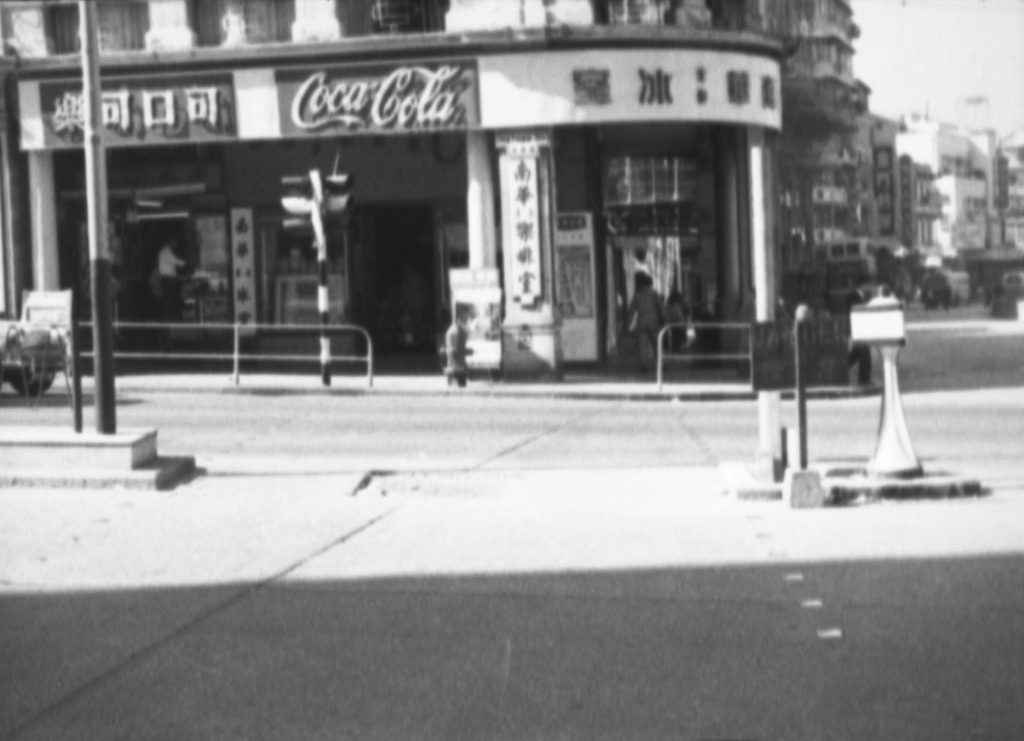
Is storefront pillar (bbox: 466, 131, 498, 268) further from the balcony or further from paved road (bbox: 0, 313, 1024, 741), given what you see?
paved road (bbox: 0, 313, 1024, 741)

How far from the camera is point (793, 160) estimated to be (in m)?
58.9

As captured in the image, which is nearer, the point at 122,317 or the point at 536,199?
the point at 536,199

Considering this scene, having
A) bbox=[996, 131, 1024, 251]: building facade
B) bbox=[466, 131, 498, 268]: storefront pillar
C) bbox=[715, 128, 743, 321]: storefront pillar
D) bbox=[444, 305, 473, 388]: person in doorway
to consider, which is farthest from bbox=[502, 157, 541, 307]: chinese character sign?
bbox=[996, 131, 1024, 251]: building facade

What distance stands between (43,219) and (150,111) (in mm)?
2648

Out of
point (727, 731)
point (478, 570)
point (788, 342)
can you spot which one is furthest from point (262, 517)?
point (727, 731)

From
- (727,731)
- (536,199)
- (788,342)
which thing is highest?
(536,199)

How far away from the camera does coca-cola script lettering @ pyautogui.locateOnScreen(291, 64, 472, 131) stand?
28734 mm

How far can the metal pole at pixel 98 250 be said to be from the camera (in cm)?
1480

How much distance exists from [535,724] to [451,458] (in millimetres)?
10459

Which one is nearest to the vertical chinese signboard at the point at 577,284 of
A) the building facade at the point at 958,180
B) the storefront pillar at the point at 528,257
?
the storefront pillar at the point at 528,257

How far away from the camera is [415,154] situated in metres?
31.9

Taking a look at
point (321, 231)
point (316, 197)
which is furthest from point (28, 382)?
point (316, 197)

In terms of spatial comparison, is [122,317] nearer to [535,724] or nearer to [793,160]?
[535,724]

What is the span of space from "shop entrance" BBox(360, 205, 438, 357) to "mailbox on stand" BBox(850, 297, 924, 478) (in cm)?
1975
